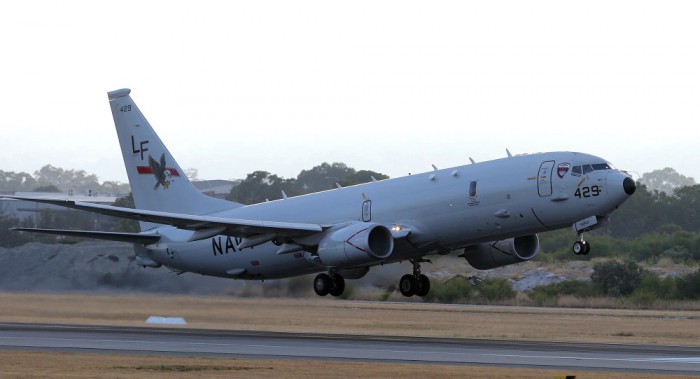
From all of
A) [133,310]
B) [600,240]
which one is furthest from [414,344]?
[600,240]

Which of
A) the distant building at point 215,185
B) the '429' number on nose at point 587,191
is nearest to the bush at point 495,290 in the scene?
the '429' number on nose at point 587,191

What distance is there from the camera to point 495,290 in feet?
228

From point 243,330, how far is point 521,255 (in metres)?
11.5

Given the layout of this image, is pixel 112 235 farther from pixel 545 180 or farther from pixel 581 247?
pixel 581 247

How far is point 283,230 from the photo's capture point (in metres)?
41.7

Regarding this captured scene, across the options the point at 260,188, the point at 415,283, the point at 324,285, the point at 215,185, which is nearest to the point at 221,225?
the point at 324,285

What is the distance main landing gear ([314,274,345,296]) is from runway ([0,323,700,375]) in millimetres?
1651

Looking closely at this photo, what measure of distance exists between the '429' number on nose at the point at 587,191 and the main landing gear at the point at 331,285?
978 centimetres

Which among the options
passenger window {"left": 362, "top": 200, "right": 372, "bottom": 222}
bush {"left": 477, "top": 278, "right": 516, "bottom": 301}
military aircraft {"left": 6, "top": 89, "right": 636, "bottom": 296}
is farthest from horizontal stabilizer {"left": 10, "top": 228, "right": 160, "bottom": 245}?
bush {"left": 477, "top": 278, "right": 516, "bottom": 301}

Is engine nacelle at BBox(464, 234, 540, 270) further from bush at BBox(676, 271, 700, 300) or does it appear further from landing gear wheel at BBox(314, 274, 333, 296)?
bush at BBox(676, 271, 700, 300)

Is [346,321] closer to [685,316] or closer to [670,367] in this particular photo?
[685,316]

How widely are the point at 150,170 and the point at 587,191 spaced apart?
20.3m

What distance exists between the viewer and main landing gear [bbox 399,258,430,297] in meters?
43.9

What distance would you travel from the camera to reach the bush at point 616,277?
68.1 meters
